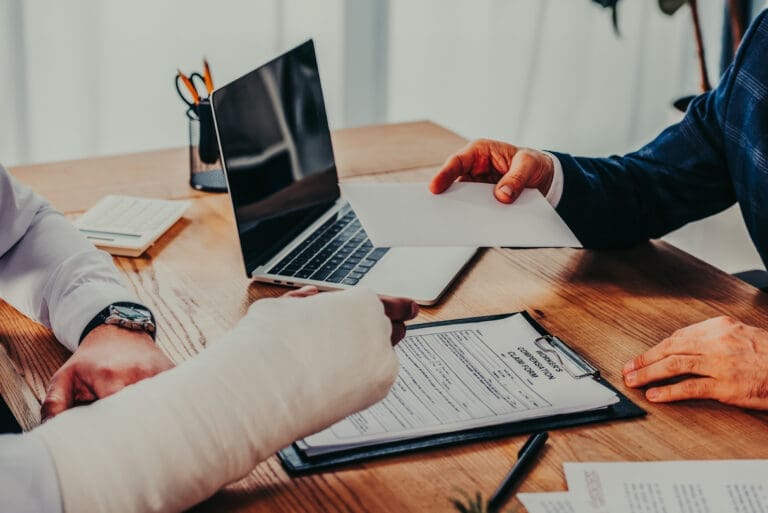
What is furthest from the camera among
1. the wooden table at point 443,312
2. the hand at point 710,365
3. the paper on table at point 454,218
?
the paper on table at point 454,218

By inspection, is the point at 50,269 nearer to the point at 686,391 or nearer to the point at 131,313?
the point at 131,313

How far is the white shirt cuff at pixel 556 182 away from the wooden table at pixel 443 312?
0.26 feet

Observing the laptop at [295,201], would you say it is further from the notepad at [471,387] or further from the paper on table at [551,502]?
the paper on table at [551,502]

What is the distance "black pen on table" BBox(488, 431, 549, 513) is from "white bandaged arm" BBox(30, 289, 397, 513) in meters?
0.13

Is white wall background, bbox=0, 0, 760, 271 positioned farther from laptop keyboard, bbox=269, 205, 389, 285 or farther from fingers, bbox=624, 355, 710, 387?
fingers, bbox=624, 355, 710, 387

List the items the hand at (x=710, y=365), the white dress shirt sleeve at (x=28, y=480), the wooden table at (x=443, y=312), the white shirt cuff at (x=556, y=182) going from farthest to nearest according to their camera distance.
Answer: the white shirt cuff at (x=556, y=182)
the hand at (x=710, y=365)
the wooden table at (x=443, y=312)
the white dress shirt sleeve at (x=28, y=480)

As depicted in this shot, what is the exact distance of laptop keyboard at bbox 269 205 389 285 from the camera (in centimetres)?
115

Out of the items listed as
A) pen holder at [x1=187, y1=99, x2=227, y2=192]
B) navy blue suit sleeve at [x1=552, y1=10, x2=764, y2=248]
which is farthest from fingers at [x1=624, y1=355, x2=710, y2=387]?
pen holder at [x1=187, y1=99, x2=227, y2=192]

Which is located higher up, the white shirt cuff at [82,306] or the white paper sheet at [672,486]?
the white shirt cuff at [82,306]

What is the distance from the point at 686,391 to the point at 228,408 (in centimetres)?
47

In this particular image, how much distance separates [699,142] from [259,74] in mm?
677

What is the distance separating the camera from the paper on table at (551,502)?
726 millimetres

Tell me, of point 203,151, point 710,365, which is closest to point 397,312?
point 710,365

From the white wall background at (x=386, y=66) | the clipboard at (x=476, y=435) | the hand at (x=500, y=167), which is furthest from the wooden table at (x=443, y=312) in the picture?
the white wall background at (x=386, y=66)
